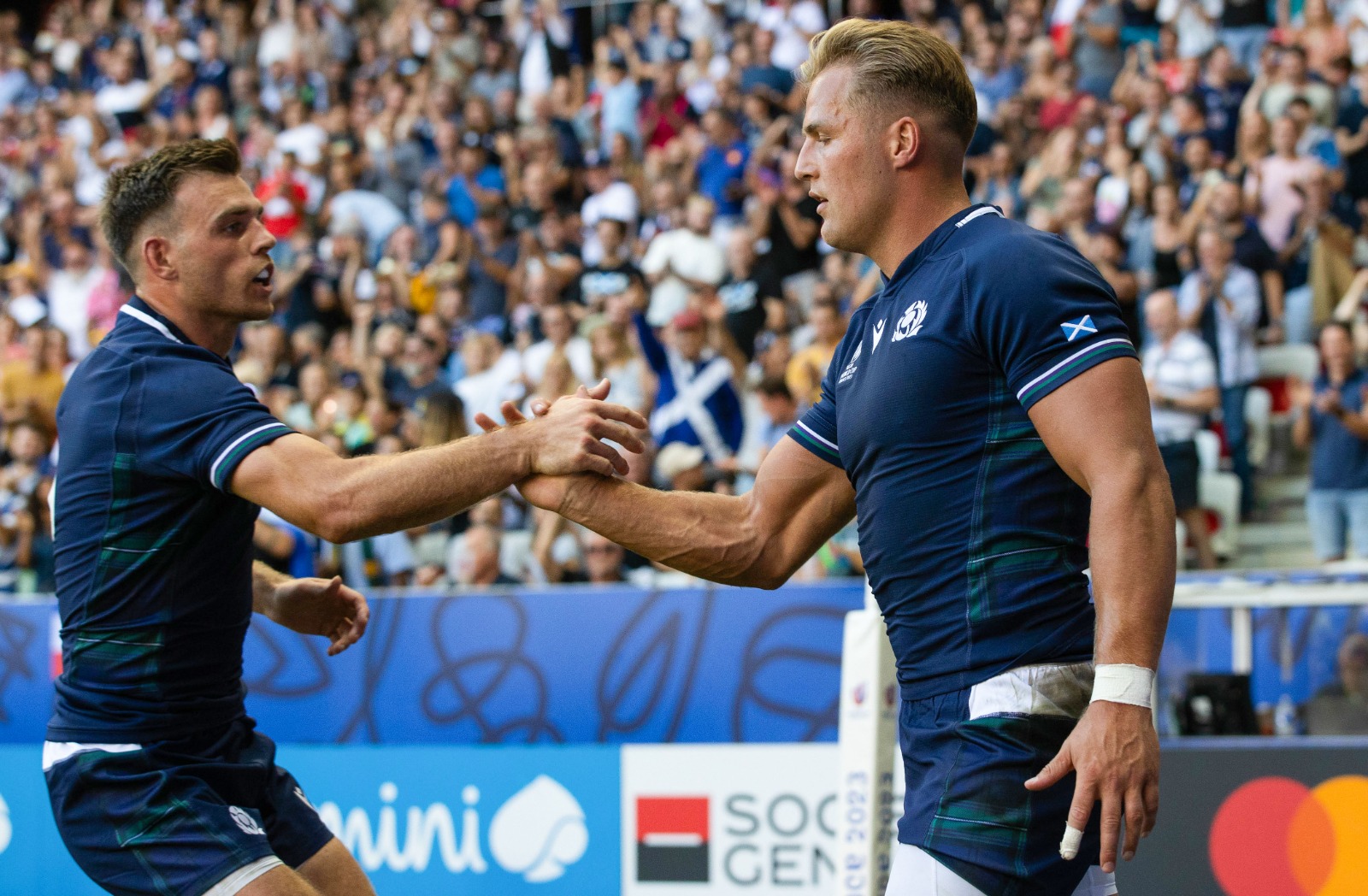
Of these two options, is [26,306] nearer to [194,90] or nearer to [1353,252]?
[194,90]

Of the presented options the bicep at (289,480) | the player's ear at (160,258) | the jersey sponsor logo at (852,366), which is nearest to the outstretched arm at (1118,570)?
the jersey sponsor logo at (852,366)

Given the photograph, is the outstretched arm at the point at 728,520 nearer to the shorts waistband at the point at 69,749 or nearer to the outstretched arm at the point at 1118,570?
the outstretched arm at the point at 1118,570

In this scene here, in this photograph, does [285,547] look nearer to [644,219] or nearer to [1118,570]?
[644,219]

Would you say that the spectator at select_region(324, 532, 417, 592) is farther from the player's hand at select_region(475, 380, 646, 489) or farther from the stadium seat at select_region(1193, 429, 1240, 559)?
the player's hand at select_region(475, 380, 646, 489)

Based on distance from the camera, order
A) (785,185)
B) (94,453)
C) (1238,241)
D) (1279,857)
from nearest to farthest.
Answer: (94,453)
(1279,857)
(1238,241)
(785,185)

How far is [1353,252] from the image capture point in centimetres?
1002

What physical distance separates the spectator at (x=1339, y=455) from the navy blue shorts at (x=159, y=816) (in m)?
6.94

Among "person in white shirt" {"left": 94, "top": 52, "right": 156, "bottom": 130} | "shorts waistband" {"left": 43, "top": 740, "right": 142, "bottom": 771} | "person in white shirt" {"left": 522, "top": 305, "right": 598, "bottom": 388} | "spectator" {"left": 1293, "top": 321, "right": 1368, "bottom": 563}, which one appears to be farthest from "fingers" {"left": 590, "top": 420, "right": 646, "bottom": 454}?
"person in white shirt" {"left": 94, "top": 52, "right": 156, "bottom": 130}

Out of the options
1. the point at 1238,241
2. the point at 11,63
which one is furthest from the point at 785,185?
the point at 11,63

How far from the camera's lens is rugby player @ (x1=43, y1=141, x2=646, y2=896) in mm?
3648

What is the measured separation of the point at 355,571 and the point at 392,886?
284 centimetres

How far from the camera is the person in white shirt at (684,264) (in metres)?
11.7

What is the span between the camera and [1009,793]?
2943mm

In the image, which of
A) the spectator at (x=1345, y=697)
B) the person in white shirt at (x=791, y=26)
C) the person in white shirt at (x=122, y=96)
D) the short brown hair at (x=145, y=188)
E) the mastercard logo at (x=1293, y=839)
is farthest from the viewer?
the person in white shirt at (x=122, y=96)
